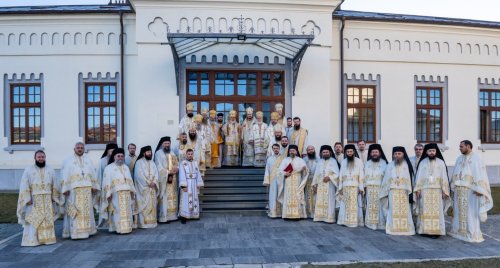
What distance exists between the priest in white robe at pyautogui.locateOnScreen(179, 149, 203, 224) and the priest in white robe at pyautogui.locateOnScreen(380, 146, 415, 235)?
4366 mm

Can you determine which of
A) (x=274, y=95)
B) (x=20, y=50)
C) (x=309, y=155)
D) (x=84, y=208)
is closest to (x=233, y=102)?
(x=274, y=95)

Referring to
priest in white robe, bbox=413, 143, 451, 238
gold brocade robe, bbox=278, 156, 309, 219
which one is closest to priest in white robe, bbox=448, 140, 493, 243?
priest in white robe, bbox=413, 143, 451, 238

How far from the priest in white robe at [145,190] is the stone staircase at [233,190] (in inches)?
71.2

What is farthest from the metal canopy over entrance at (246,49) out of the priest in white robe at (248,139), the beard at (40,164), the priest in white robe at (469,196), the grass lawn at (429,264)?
the grass lawn at (429,264)

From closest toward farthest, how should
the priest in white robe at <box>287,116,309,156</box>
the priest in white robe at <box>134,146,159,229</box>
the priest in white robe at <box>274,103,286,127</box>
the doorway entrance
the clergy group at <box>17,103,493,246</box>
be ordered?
the clergy group at <box>17,103,493,246</box> → the priest in white robe at <box>134,146,159,229</box> → the priest in white robe at <box>287,116,309,156</box> → the priest in white robe at <box>274,103,286,127</box> → the doorway entrance

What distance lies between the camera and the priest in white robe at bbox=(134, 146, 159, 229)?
9.32m

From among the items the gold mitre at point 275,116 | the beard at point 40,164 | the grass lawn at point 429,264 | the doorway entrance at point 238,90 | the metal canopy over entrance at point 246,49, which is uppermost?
the metal canopy over entrance at point 246,49

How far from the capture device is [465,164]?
8.30m

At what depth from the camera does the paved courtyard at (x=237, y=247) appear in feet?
22.2

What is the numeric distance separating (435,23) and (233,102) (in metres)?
8.22

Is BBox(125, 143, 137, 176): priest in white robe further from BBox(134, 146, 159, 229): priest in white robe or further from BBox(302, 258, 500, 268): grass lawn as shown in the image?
BBox(302, 258, 500, 268): grass lawn

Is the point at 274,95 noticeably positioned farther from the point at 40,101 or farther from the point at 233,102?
the point at 40,101

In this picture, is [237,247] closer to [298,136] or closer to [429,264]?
[429,264]

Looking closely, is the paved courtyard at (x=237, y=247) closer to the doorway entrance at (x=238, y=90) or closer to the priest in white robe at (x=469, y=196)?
the priest in white robe at (x=469, y=196)
